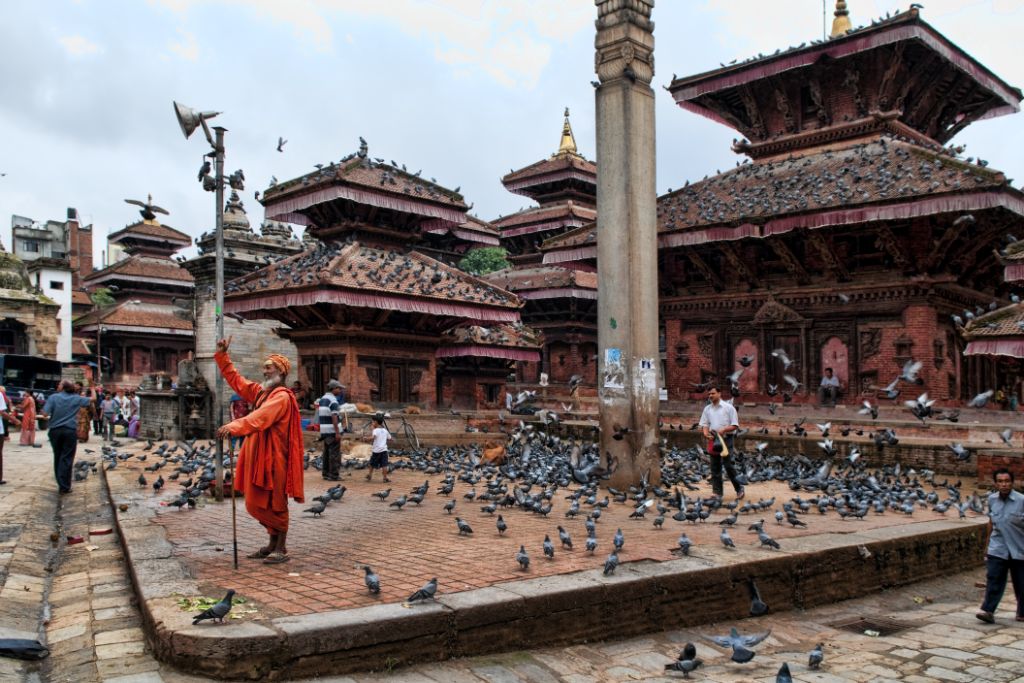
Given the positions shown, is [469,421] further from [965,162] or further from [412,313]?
[965,162]

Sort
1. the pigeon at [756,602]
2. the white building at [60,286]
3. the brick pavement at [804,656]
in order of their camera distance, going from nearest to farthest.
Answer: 1. the brick pavement at [804,656]
2. the pigeon at [756,602]
3. the white building at [60,286]

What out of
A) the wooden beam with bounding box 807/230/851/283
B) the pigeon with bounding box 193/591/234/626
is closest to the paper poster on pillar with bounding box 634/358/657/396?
the pigeon with bounding box 193/591/234/626

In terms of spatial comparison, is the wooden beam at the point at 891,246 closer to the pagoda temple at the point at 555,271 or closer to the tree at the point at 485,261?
the pagoda temple at the point at 555,271

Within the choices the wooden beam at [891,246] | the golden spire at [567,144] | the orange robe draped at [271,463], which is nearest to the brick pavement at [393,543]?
the orange robe draped at [271,463]

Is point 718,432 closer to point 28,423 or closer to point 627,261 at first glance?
point 627,261

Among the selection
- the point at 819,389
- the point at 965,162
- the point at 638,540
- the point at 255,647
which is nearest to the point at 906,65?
the point at 965,162

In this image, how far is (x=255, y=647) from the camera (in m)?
4.76

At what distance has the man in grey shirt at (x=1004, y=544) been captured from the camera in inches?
296

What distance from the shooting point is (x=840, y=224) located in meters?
20.3

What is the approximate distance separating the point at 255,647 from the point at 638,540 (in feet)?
14.8

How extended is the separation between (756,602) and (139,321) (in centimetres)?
4664

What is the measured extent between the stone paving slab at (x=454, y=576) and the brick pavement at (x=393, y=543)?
2 cm

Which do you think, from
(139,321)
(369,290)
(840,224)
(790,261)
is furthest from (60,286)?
(840,224)

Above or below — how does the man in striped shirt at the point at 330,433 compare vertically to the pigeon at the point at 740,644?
above
